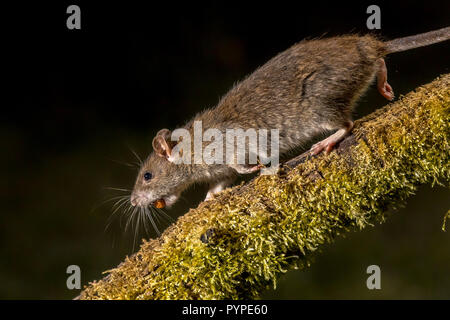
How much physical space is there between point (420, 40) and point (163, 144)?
4.24 ft

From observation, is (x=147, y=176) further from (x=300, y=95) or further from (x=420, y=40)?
(x=420, y=40)

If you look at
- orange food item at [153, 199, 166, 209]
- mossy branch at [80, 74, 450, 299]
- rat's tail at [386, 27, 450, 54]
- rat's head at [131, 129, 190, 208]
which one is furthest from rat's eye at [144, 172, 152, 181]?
rat's tail at [386, 27, 450, 54]

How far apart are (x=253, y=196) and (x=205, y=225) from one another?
21 cm

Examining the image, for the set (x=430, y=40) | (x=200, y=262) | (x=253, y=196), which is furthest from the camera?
(x=430, y=40)

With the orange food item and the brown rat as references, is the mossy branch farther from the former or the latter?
the orange food item

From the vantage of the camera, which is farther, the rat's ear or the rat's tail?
the rat's ear

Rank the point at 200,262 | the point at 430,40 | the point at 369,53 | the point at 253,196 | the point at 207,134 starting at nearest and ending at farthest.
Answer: the point at 200,262 → the point at 253,196 → the point at 430,40 → the point at 369,53 → the point at 207,134

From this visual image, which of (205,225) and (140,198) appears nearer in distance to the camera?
(205,225)

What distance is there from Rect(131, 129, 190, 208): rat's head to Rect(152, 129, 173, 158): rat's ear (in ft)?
0.14

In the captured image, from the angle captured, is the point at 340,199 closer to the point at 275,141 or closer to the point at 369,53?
the point at 275,141

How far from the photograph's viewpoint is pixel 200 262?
1771 millimetres

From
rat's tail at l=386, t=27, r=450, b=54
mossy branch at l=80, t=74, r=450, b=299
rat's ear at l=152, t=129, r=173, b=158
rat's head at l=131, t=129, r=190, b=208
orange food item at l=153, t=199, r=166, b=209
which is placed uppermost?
rat's tail at l=386, t=27, r=450, b=54

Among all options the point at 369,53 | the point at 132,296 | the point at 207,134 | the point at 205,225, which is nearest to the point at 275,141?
the point at 207,134

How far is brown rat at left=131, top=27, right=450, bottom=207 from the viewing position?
2.37 meters
